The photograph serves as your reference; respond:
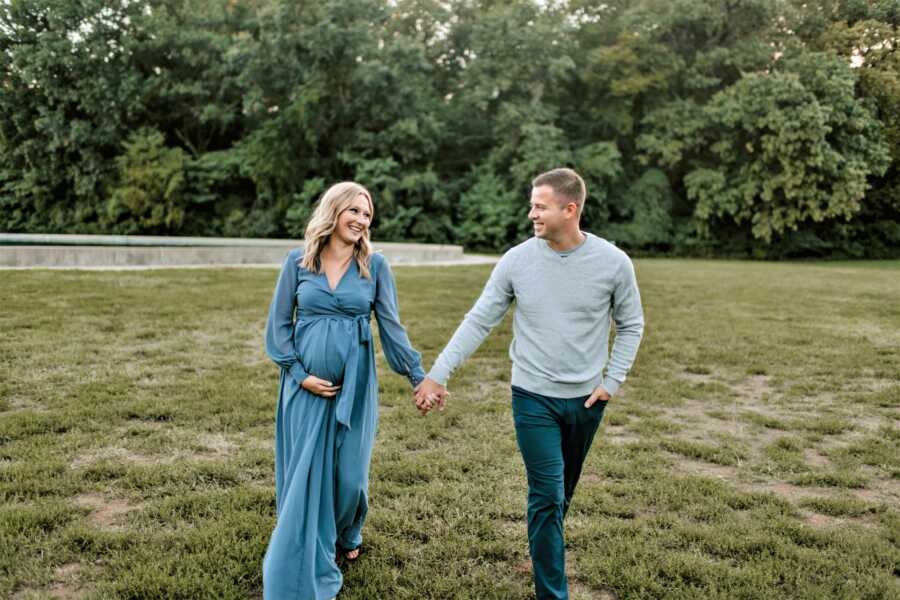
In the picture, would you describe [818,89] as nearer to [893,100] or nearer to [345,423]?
[893,100]

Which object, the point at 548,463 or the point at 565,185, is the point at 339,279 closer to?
the point at 565,185

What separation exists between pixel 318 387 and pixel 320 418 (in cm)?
14

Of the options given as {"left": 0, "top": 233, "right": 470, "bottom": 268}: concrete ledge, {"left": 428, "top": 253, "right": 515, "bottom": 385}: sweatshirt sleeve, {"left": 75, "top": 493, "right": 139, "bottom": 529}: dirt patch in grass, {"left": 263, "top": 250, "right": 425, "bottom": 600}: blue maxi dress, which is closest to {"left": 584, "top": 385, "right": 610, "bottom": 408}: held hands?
{"left": 428, "top": 253, "right": 515, "bottom": 385}: sweatshirt sleeve

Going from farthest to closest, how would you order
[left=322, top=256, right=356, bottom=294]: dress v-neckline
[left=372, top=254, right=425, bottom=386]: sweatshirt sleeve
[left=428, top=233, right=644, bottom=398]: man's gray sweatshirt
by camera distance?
[left=372, top=254, right=425, bottom=386]: sweatshirt sleeve < [left=322, top=256, right=356, bottom=294]: dress v-neckline < [left=428, top=233, right=644, bottom=398]: man's gray sweatshirt

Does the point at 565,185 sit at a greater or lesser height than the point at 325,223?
greater

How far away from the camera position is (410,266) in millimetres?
19625

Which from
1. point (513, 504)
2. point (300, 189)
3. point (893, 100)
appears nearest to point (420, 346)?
point (513, 504)

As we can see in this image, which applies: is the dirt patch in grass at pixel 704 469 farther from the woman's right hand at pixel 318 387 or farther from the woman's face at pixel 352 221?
the woman's face at pixel 352 221

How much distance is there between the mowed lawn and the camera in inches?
135

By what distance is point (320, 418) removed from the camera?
326cm

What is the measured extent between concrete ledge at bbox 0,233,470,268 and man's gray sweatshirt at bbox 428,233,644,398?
454 inches

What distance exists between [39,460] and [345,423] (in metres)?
2.63

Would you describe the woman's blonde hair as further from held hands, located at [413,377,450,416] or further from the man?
the man

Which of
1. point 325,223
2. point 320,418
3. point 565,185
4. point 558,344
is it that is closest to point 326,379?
point 320,418
